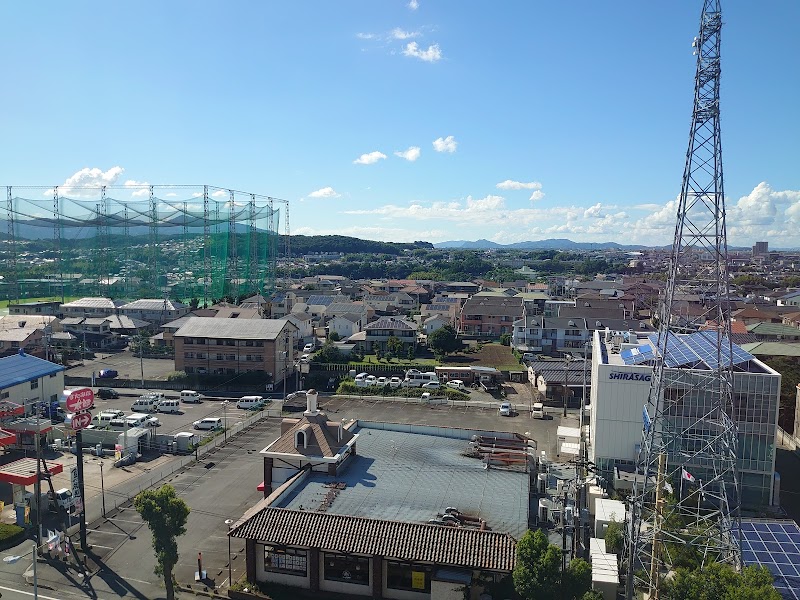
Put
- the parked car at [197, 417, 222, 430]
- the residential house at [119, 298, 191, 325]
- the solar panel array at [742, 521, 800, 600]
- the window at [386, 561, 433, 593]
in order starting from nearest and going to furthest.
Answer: the solar panel array at [742, 521, 800, 600], the window at [386, 561, 433, 593], the parked car at [197, 417, 222, 430], the residential house at [119, 298, 191, 325]

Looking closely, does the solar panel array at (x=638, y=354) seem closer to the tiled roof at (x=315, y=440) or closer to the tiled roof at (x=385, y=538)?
the tiled roof at (x=385, y=538)

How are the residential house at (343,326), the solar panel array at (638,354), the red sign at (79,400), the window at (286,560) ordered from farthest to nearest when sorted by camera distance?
the residential house at (343,326) < the solar panel array at (638,354) < the red sign at (79,400) < the window at (286,560)

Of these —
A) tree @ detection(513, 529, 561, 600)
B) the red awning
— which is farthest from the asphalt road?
tree @ detection(513, 529, 561, 600)

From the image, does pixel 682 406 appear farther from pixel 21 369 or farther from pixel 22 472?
pixel 21 369

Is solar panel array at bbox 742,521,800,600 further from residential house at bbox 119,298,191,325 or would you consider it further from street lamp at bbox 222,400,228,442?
residential house at bbox 119,298,191,325

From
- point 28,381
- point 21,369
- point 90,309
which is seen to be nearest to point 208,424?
point 28,381

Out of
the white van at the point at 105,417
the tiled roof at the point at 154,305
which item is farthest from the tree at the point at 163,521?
the tiled roof at the point at 154,305

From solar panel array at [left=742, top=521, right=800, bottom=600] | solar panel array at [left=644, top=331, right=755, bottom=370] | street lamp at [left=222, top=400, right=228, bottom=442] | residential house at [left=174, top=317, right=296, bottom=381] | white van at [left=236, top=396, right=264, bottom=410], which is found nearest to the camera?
solar panel array at [left=742, top=521, right=800, bottom=600]
